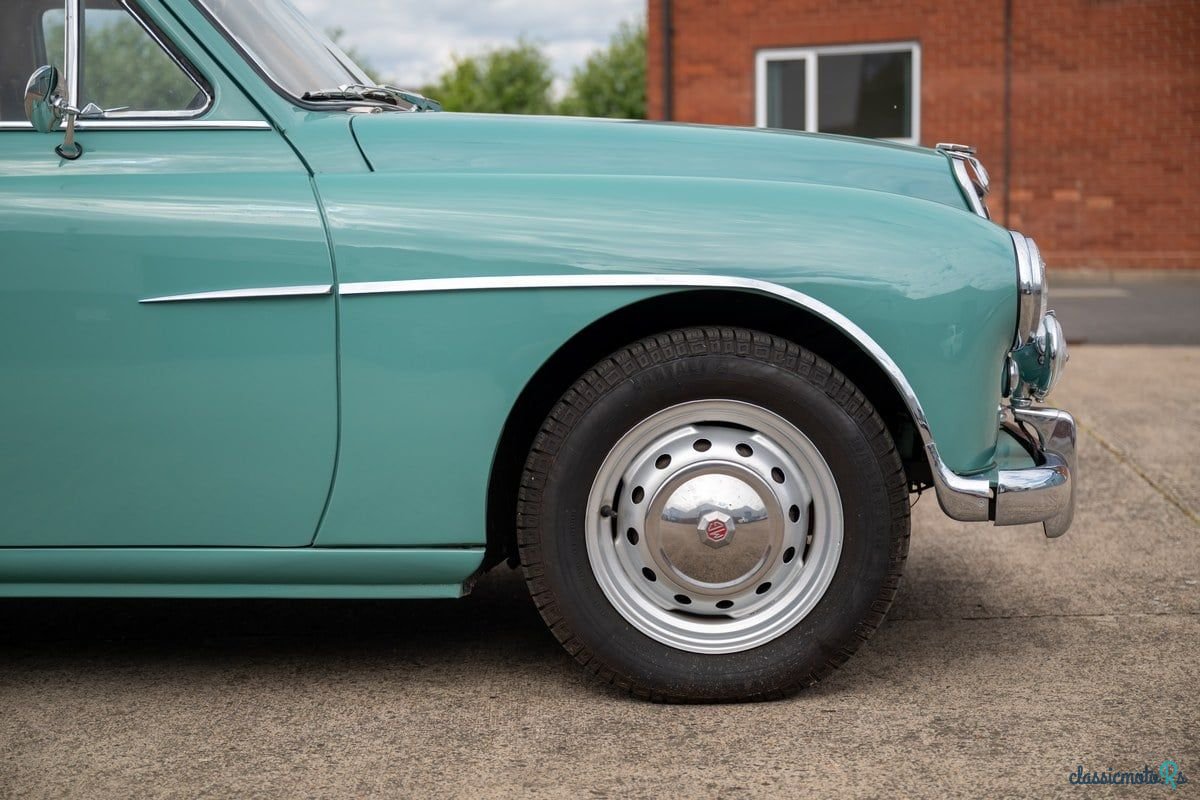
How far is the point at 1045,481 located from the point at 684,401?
794 mm

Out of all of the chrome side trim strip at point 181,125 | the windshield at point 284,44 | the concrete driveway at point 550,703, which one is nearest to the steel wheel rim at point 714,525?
the concrete driveway at point 550,703

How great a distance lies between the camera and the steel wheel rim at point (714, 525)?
8.80 ft

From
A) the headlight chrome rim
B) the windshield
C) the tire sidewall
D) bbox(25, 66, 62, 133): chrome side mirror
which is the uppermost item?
the windshield

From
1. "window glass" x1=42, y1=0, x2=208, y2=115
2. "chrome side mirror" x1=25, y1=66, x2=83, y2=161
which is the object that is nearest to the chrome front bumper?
"window glass" x1=42, y1=0, x2=208, y2=115

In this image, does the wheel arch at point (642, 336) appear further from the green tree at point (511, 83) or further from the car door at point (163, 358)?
the green tree at point (511, 83)

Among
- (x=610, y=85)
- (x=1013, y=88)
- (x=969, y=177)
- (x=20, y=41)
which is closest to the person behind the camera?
(x=20, y=41)

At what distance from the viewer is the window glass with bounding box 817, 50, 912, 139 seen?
49.9ft

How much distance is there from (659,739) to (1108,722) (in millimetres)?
911

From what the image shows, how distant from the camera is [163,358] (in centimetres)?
262

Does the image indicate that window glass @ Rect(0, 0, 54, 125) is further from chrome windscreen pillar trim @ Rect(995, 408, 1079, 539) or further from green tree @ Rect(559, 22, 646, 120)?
green tree @ Rect(559, 22, 646, 120)

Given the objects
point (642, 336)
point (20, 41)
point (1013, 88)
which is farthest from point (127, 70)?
point (1013, 88)

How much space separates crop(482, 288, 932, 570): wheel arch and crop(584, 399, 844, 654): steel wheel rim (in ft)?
0.79

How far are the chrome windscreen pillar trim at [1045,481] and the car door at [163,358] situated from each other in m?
1.42

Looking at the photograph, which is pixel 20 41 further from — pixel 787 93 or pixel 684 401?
pixel 787 93
